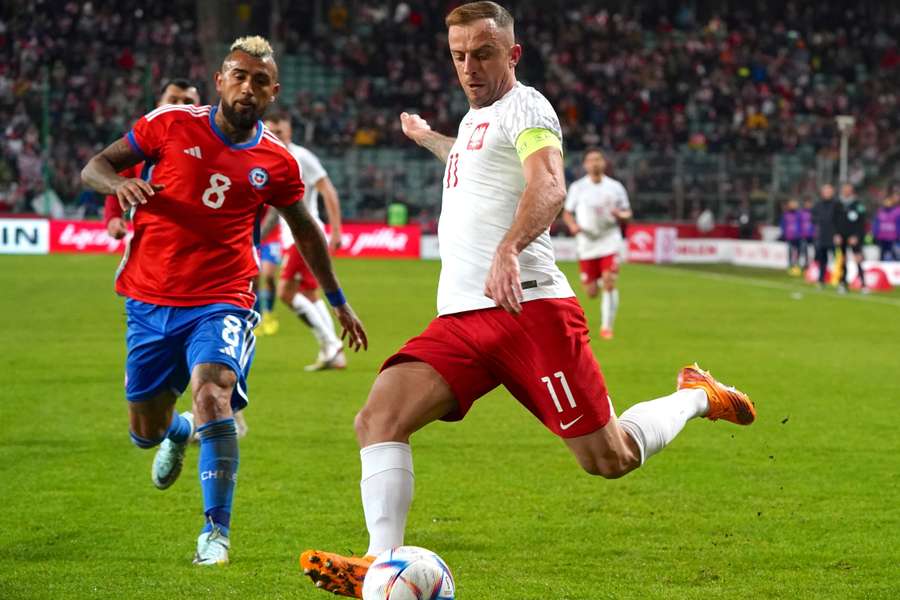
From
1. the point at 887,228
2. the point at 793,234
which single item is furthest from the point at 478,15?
the point at 793,234

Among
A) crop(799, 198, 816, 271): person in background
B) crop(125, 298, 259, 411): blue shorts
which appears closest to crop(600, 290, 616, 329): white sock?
crop(125, 298, 259, 411): blue shorts

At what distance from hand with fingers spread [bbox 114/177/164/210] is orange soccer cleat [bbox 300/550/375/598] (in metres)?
1.88

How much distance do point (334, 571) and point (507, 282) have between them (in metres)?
1.15

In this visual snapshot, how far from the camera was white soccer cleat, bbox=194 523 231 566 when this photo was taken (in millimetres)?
5664

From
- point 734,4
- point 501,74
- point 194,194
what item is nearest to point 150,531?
point 194,194

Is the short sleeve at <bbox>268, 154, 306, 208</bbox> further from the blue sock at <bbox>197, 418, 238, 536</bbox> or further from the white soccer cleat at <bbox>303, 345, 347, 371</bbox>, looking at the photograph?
the white soccer cleat at <bbox>303, 345, 347, 371</bbox>

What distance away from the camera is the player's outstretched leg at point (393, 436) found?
4812 mm

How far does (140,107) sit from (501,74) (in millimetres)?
33574

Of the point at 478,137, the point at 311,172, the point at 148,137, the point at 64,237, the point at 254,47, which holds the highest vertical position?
the point at 254,47

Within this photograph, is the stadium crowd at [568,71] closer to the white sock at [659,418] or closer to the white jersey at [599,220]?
the white jersey at [599,220]

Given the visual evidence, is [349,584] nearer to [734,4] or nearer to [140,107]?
[140,107]

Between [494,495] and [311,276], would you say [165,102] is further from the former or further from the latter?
[311,276]

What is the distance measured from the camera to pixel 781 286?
94.7ft

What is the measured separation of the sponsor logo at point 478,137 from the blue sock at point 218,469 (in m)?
1.75
